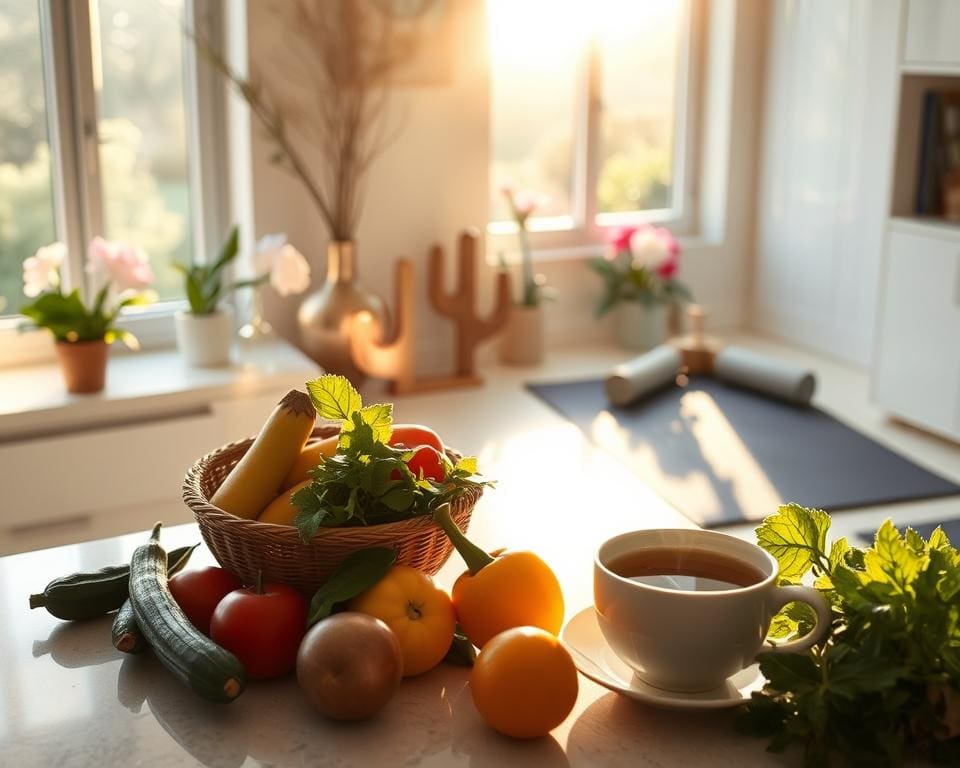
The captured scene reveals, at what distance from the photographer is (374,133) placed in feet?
10.8

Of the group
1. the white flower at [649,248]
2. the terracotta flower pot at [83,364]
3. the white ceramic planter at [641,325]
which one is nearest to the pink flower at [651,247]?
the white flower at [649,248]

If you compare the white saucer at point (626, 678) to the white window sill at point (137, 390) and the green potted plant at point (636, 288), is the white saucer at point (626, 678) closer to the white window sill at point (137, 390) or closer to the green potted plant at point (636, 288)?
the white window sill at point (137, 390)

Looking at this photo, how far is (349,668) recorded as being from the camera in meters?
0.93

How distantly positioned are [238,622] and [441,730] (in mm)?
189

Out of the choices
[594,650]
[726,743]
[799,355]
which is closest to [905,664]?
[726,743]

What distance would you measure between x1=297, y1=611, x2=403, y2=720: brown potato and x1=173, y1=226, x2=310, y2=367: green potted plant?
1978 mm

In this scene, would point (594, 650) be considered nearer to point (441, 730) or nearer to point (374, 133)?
point (441, 730)

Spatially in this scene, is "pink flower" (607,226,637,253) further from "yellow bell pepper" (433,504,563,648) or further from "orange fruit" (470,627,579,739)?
→ "orange fruit" (470,627,579,739)

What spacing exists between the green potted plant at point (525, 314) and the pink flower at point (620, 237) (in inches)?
10.3

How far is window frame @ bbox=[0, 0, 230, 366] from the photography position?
297cm

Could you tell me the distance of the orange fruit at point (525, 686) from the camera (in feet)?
3.03

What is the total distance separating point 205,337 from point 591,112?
1539 millimetres

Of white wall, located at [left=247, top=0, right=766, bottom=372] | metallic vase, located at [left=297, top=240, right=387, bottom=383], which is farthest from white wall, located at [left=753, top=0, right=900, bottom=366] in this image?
metallic vase, located at [left=297, top=240, right=387, bottom=383]

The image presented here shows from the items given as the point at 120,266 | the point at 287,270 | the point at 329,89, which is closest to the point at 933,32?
the point at 329,89
